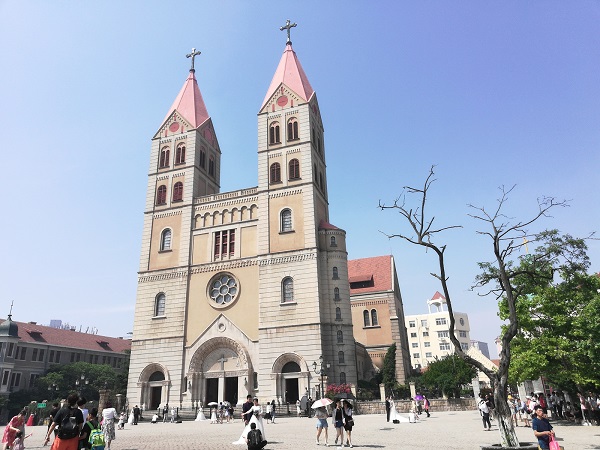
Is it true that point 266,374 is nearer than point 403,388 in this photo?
Yes

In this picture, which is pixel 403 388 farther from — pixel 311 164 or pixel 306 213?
pixel 311 164

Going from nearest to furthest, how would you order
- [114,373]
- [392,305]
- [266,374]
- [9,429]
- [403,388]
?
1. [9,429]
2. [266,374]
3. [403,388]
4. [392,305]
5. [114,373]

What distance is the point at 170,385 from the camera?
123 feet

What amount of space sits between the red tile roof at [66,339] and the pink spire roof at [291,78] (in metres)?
45.8

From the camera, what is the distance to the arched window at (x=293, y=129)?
4338cm

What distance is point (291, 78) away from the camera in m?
46.3

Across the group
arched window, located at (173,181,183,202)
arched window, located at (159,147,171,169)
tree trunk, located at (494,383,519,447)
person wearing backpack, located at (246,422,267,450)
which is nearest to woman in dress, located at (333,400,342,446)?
person wearing backpack, located at (246,422,267,450)

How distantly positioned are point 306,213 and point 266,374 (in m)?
14.0

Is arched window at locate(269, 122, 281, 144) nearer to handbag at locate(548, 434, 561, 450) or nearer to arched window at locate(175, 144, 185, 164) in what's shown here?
arched window at locate(175, 144, 185, 164)

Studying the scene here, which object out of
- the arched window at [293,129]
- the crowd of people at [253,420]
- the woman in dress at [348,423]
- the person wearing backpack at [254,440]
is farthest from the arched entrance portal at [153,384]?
the person wearing backpack at [254,440]

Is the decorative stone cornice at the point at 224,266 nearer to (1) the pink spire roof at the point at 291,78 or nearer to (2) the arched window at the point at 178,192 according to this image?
(2) the arched window at the point at 178,192

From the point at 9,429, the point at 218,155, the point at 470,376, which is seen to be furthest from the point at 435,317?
the point at 9,429

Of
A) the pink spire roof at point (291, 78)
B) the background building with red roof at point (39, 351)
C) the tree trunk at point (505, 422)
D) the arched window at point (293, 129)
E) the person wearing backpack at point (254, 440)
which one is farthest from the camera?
the background building with red roof at point (39, 351)

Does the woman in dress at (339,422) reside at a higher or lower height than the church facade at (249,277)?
lower
